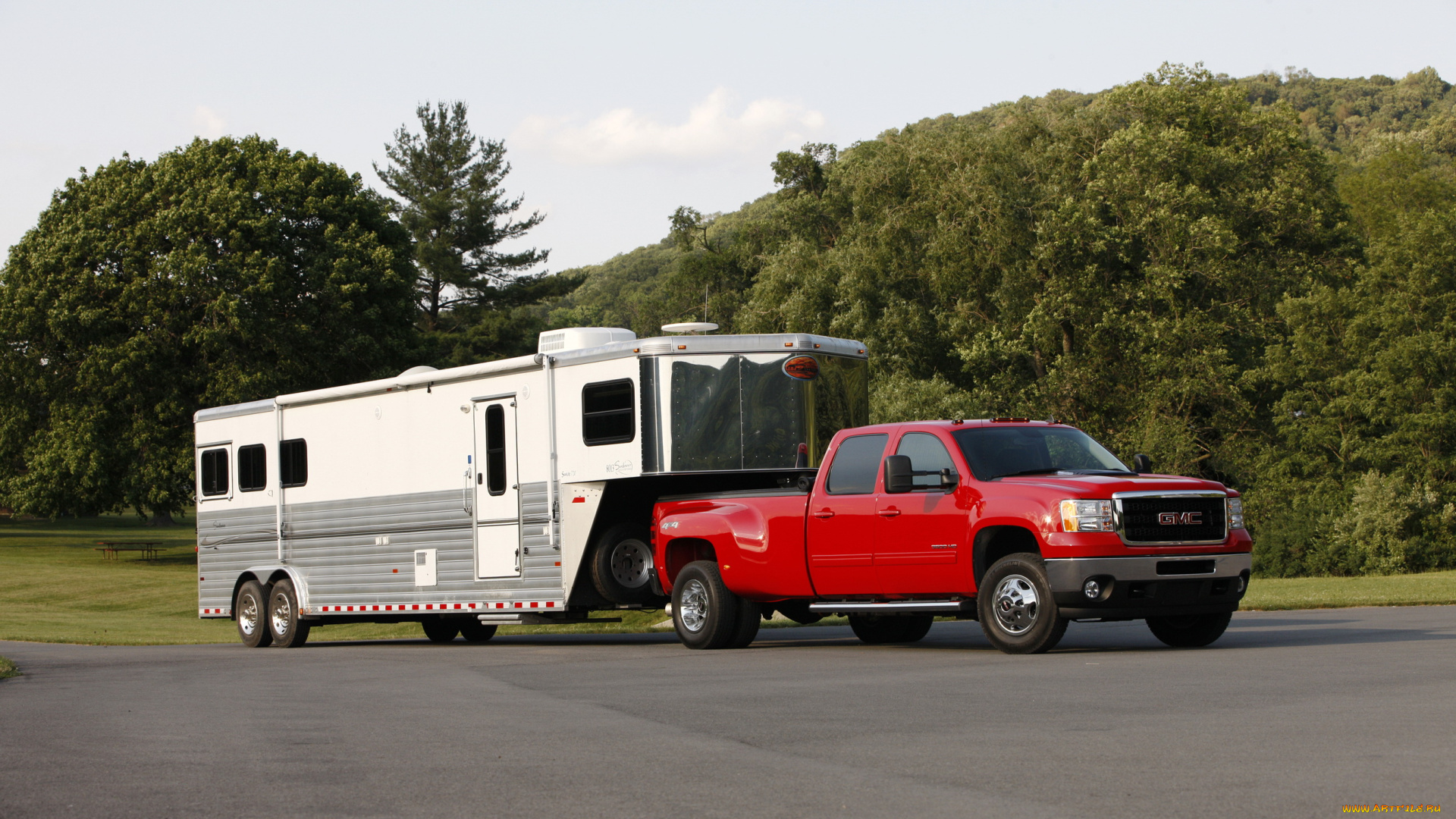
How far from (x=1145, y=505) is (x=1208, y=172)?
38289mm

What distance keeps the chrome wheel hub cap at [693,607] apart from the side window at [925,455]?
109 inches

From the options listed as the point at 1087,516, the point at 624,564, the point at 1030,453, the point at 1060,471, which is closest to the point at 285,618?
the point at 624,564

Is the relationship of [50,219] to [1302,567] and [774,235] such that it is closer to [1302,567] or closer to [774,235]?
[774,235]

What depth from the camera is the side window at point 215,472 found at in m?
22.0

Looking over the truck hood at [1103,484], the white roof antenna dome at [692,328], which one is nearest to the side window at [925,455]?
the truck hood at [1103,484]

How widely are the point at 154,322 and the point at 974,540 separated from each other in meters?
36.5

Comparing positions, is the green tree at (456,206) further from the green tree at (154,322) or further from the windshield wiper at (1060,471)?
the windshield wiper at (1060,471)

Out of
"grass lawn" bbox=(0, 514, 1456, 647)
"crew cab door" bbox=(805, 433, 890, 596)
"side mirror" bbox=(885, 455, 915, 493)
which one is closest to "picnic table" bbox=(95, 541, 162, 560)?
"grass lawn" bbox=(0, 514, 1456, 647)

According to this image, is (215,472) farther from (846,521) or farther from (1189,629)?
(1189,629)

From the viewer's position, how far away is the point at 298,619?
20.6 meters

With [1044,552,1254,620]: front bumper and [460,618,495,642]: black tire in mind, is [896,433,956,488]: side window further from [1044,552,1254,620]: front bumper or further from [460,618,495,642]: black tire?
[460,618,495,642]: black tire

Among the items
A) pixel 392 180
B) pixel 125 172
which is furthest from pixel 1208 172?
pixel 392 180

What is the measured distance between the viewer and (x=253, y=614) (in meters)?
21.4

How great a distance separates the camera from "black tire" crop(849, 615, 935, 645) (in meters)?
17.1
